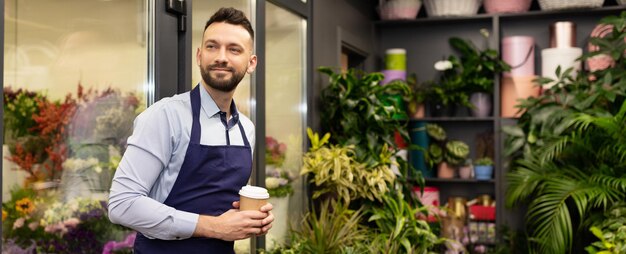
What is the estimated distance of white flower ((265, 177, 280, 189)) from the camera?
3.29m

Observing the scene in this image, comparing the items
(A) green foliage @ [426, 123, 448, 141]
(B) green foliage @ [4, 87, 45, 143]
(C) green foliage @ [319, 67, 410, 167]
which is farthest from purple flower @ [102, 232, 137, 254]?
(A) green foliage @ [426, 123, 448, 141]

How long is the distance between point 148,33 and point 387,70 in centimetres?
304

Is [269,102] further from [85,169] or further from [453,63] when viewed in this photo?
[453,63]

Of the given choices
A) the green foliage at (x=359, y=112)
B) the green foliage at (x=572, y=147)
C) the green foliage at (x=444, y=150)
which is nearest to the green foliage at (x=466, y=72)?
the green foliage at (x=444, y=150)

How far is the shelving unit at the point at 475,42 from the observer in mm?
4949

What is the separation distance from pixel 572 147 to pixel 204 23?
8.43 feet

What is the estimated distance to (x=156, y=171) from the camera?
170 cm

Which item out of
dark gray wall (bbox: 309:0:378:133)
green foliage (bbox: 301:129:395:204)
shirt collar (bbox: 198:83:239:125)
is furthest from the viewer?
dark gray wall (bbox: 309:0:378:133)

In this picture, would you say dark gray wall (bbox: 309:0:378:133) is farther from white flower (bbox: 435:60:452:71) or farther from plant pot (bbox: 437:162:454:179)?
plant pot (bbox: 437:162:454:179)

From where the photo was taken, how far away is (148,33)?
7.77 feet

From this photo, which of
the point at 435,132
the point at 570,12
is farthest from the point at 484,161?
the point at 570,12

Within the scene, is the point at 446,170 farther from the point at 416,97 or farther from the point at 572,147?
the point at 572,147

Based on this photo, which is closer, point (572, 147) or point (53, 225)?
point (53, 225)

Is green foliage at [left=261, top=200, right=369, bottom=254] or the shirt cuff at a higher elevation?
the shirt cuff
